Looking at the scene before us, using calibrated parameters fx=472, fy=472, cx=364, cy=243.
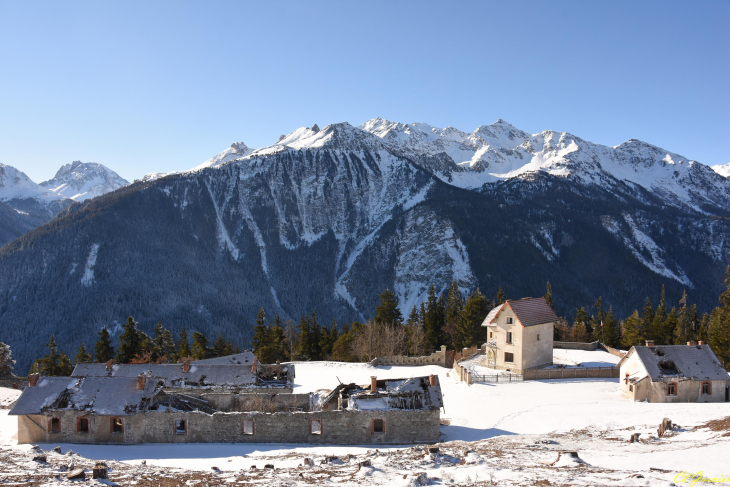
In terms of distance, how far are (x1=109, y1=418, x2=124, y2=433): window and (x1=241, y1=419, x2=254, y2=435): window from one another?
769cm

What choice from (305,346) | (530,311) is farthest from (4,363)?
(530,311)

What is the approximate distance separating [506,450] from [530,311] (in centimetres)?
2903

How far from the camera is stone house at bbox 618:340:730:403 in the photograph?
36.2m

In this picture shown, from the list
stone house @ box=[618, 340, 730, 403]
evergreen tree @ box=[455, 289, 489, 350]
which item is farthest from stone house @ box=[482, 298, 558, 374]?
evergreen tree @ box=[455, 289, 489, 350]

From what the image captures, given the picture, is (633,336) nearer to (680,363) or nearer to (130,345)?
(680,363)

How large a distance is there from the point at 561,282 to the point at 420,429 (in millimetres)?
160130

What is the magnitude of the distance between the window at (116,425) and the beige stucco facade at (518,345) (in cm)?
3537

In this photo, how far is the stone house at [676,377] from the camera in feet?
119

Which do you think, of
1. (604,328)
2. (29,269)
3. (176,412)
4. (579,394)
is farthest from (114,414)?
(29,269)

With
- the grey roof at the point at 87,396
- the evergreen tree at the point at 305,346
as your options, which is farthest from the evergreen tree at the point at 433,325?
the grey roof at the point at 87,396

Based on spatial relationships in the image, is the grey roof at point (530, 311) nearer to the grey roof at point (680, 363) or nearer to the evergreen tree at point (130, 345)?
the grey roof at point (680, 363)

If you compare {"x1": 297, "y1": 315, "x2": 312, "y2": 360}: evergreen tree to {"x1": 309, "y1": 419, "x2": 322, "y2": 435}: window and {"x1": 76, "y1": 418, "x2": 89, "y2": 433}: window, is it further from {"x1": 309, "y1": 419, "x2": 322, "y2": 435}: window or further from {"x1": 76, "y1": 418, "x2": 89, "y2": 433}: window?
{"x1": 76, "y1": 418, "x2": 89, "y2": 433}: window

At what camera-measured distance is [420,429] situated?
29234 mm

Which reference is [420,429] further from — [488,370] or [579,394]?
[488,370]
